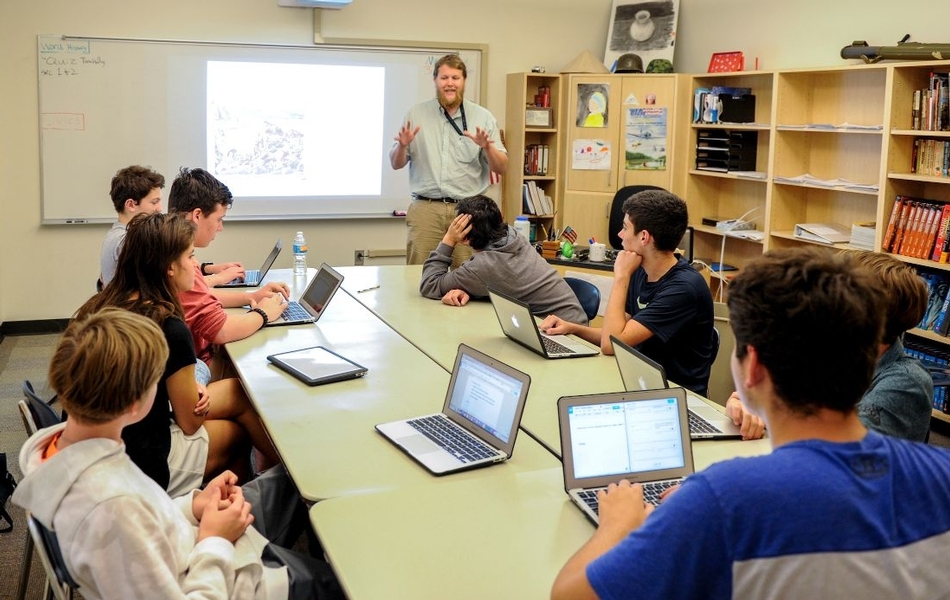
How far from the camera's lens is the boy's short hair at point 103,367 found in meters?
1.60

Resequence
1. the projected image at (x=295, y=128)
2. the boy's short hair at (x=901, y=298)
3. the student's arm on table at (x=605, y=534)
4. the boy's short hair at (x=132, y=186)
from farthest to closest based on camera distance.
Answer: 1. the projected image at (x=295, y=128)
2. the boy's short hair at (x=132, y=186)
3. the boy's short hair at (x=901, y=298)
4. the student's arm on table at (x=605, y=534)

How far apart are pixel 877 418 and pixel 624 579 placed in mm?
1148

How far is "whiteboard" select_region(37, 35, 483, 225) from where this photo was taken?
574 cm

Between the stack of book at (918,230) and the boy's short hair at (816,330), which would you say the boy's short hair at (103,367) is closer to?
the boy's short hair at (816,330)

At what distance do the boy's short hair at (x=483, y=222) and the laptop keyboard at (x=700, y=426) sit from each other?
1594 millimetres

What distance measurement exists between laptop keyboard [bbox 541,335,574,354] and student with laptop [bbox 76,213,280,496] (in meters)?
1.14

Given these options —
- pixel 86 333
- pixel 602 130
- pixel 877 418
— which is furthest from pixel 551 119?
pixel 86 333

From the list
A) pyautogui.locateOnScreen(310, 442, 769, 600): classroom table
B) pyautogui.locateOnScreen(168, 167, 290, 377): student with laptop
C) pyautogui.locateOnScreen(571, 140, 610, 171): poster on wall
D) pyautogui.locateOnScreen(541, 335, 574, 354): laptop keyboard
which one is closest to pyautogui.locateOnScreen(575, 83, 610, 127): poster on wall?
pyautogui.locateOnScreen(571, 140, 610, 171): poster on wall

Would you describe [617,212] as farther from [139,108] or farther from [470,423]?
[470,423]

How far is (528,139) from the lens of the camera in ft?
22.6

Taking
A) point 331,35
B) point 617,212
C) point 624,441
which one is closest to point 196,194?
point 624,441

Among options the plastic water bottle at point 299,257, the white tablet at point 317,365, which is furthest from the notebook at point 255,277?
the white tablet at point 317,365

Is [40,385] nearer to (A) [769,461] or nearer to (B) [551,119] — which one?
(B) [551,119]

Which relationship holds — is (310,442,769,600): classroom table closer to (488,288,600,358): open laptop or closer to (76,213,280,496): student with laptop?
(76,213,280,496): student with laptop
